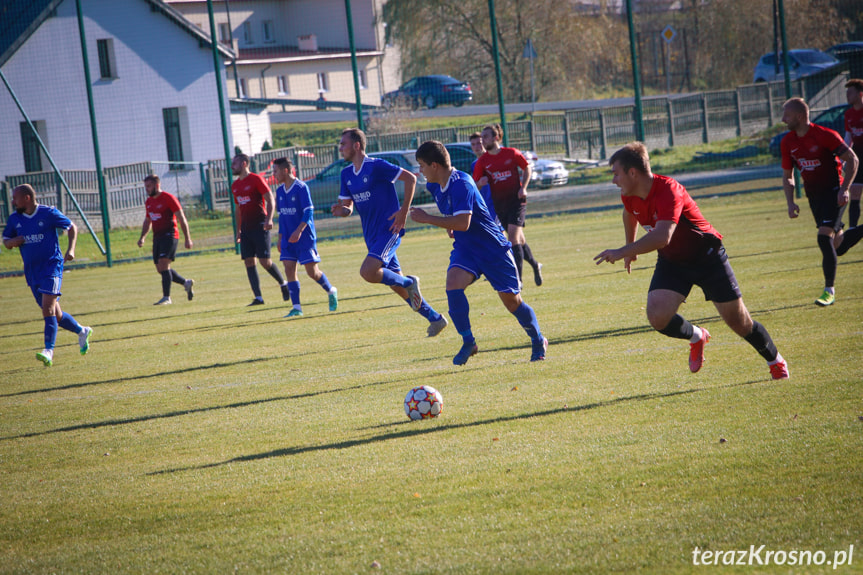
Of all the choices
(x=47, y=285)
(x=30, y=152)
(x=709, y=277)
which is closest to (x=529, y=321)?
(x=709, y=277)

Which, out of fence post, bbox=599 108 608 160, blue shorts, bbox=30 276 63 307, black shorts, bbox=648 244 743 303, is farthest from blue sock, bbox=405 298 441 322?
fence post, bbox=599 108 608 160

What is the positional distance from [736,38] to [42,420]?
39.7 meters

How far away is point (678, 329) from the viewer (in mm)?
6125

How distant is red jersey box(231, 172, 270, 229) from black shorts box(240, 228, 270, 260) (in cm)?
11

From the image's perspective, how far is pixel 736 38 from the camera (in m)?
40.2

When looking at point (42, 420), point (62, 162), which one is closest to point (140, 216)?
point (62, 162)

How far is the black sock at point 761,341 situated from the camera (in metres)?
5.91

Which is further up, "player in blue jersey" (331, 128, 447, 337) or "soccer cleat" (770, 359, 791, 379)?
"player in blue jersey" (331, 128, 447, 337)

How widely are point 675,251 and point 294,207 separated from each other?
7.36 meters

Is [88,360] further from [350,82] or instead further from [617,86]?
[617,86]

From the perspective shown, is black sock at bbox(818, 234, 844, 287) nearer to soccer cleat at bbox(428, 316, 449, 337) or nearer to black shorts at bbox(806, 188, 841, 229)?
black shorts at bbox(806, 188, 841, 229)

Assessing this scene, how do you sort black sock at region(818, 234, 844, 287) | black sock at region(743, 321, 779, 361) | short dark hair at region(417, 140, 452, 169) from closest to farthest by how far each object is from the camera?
black sock at region(743, 321, 779, 361) < short dark hair at region(417, 140, 452, 169) < black sock at region(818, 234, 844, 287)

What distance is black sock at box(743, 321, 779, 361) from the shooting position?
5906 millimetres

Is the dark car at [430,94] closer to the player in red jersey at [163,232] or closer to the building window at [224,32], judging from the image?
the building window at [224,32]
